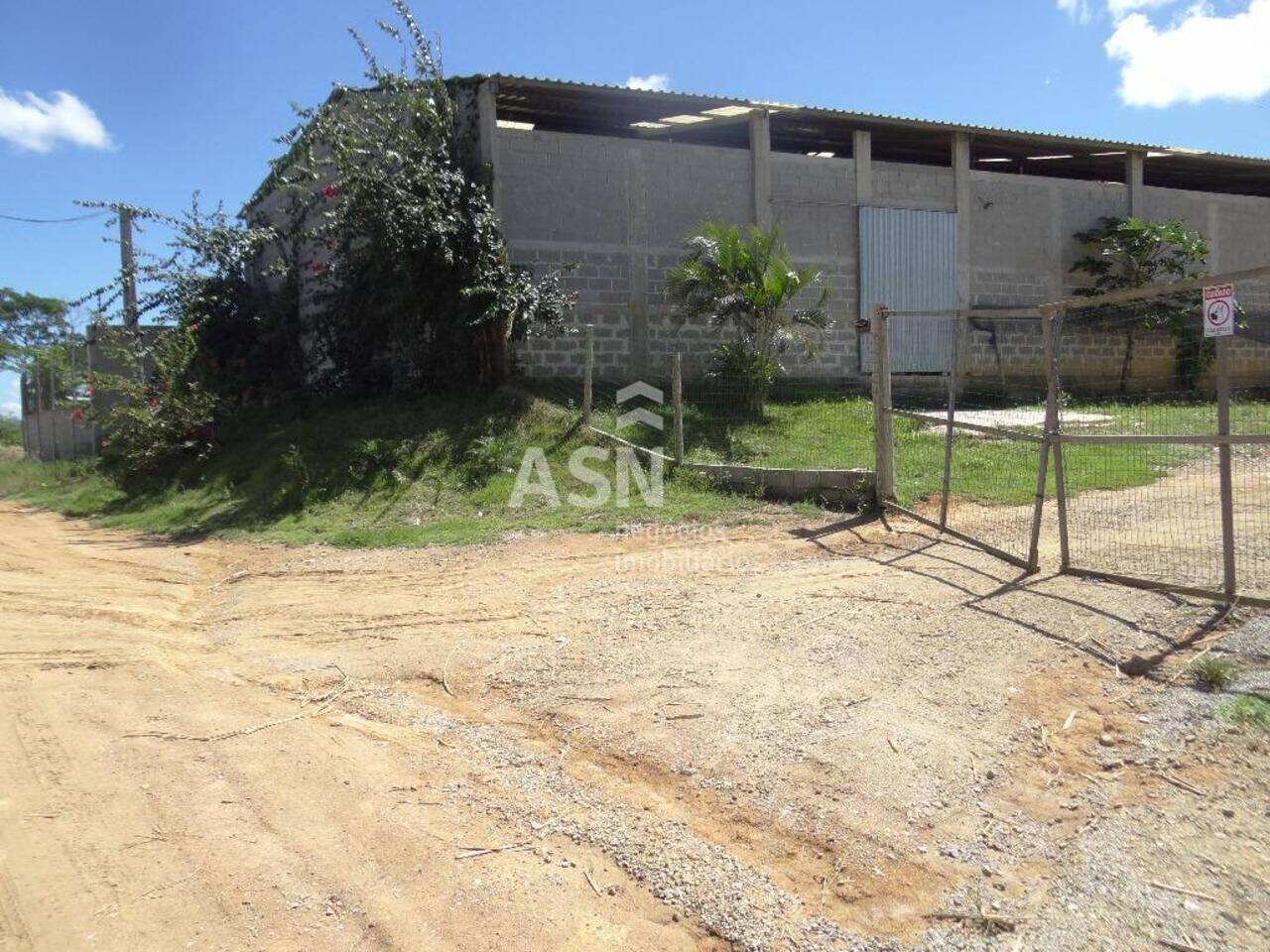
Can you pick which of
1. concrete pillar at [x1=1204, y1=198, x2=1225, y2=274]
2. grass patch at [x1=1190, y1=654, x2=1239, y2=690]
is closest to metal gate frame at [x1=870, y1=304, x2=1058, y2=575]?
grass patch at [x1=1190, y1=654, x2=1239, y2=690]

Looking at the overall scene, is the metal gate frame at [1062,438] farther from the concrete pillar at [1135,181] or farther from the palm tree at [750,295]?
the concrete pillar at [1135,181]

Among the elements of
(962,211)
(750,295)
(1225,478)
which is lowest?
(1225,478)

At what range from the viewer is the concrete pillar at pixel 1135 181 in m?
17.4

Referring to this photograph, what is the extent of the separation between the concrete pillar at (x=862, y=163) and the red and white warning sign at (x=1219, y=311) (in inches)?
453

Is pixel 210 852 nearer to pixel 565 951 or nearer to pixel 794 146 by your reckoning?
pixel 565 951

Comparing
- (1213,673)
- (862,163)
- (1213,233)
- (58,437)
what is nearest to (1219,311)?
(1213,673)

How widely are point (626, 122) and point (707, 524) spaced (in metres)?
9.46

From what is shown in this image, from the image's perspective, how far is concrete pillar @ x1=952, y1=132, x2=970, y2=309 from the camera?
16125 mm

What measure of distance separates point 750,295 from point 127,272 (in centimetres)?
982

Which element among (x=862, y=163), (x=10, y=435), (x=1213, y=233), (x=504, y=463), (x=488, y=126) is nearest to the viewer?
(x=504, y=463)

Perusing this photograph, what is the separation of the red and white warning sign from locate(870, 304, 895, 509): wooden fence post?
3467 millimetres

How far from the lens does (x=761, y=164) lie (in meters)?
14.7

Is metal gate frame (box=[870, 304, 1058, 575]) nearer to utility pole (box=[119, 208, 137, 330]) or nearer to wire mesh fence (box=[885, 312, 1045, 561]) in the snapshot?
wire mesh fence (box=[885, 312, 1045, 561])

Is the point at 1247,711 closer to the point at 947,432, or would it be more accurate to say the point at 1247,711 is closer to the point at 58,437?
the point at 947,432
